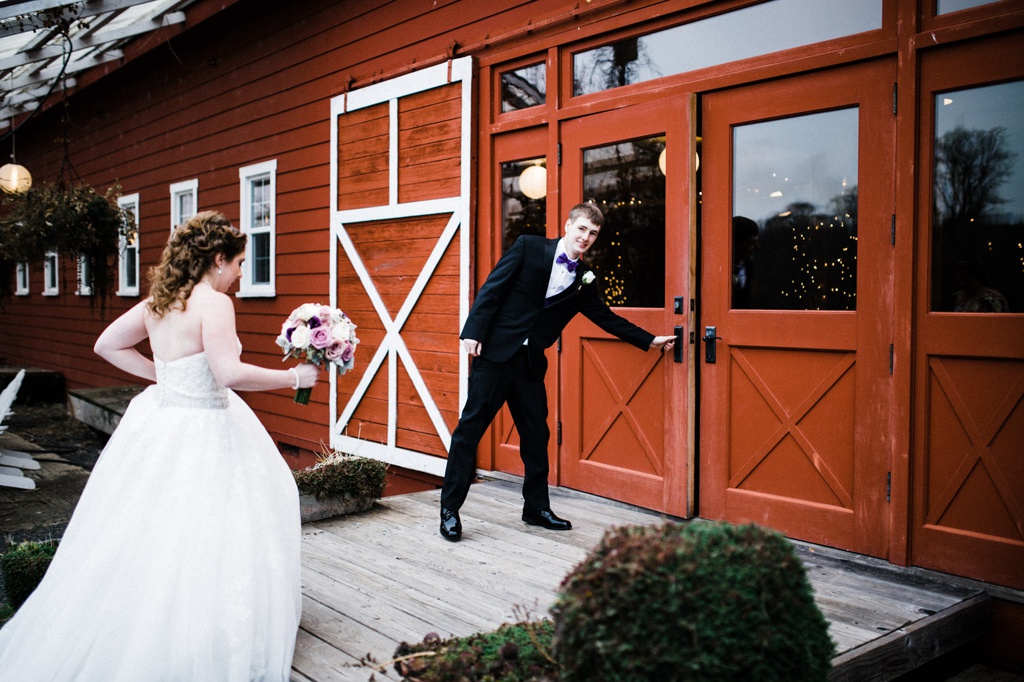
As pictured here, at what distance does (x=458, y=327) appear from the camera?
6.68 meters

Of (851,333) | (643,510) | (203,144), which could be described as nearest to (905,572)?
(851,333)

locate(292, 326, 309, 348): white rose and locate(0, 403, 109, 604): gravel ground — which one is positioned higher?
locate(292, 326, 309, 348): white rose

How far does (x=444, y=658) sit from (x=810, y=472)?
2.51m

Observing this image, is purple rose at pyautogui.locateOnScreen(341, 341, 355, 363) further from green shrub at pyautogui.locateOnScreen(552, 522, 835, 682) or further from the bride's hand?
green shrub at pyautogui.locateOnScreen(552, 522, 835, 682)

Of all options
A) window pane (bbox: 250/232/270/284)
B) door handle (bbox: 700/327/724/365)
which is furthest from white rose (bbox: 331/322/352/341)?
window pane (bbox: 250/232/270/284)

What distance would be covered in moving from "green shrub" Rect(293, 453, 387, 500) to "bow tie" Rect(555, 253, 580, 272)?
1.84 m

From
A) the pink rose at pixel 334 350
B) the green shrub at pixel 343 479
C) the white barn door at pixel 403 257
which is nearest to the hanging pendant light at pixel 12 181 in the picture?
the white barn door at pixel 403 257

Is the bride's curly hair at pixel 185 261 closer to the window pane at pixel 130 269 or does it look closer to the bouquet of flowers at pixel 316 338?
the bouquet of flowers at pixel 316 338

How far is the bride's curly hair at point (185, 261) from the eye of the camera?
3.10 metres

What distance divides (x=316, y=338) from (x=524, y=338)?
1.70 m

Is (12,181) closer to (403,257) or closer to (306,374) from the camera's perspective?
(403,257)

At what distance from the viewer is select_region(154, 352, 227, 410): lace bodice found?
3.13 m

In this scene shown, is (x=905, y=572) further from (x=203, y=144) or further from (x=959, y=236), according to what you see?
(x=203, y=144)

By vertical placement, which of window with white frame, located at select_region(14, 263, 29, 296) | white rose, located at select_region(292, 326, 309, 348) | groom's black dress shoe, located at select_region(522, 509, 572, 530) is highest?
window with white frame, located at select_region(14, 263, 29, 296)
